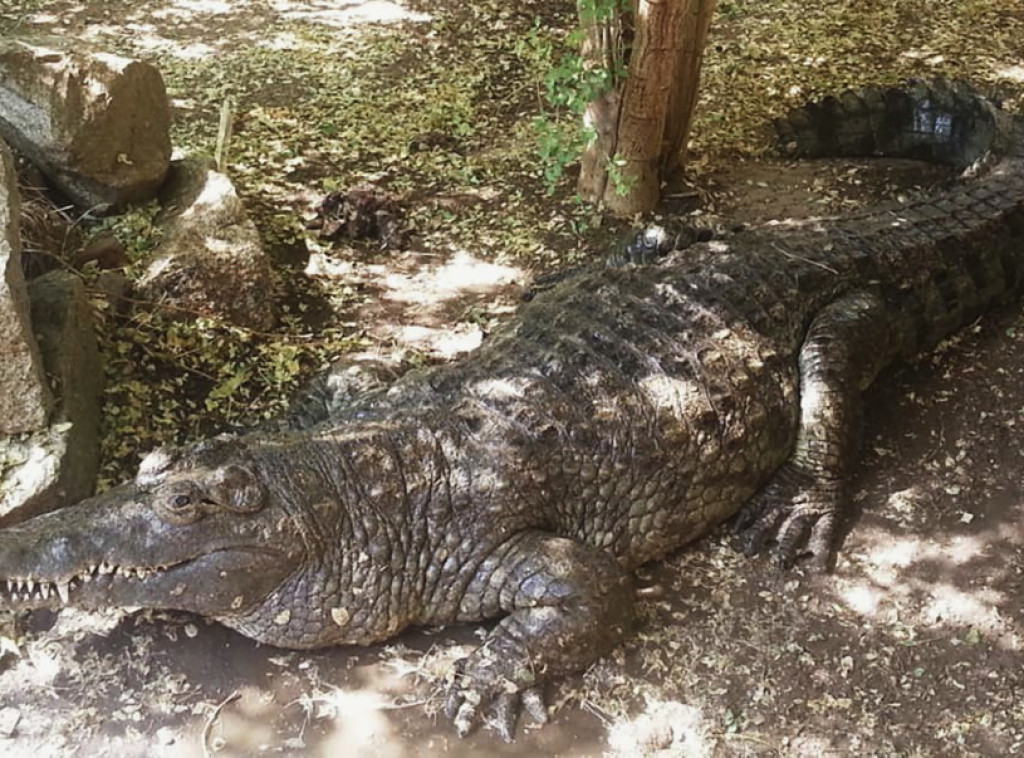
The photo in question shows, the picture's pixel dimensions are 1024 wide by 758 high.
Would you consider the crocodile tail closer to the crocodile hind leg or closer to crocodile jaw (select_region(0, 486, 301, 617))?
the crocodile hind leg

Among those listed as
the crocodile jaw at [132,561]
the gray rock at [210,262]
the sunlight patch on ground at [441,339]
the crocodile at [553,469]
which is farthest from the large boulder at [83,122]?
the crocodile jaw at [132,561]

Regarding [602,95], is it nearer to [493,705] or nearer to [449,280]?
[449,280]

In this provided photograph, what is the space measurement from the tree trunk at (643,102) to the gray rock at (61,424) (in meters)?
2.63

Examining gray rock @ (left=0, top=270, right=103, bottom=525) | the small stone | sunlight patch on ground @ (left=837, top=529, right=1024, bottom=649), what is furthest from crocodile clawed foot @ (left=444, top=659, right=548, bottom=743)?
gray rock @ (left=0, top=270, right=103, bottom=525)

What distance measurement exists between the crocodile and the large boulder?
1683 millimetres

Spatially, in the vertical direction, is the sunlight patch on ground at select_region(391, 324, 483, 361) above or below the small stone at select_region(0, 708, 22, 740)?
above

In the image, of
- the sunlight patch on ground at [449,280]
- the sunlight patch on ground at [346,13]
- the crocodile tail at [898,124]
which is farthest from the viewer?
the sunlight patch on ground at [346,13]

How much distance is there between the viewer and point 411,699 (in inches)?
138

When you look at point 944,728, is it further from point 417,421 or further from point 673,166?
point 673,166

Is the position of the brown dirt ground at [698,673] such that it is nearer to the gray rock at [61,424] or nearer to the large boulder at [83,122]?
the gray rock at [61,424]

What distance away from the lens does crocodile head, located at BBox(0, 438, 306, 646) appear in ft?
10.8

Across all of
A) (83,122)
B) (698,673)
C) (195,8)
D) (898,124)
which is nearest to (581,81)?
(898,124)

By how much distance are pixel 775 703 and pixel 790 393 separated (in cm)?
131

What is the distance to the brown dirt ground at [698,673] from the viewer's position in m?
3.37
